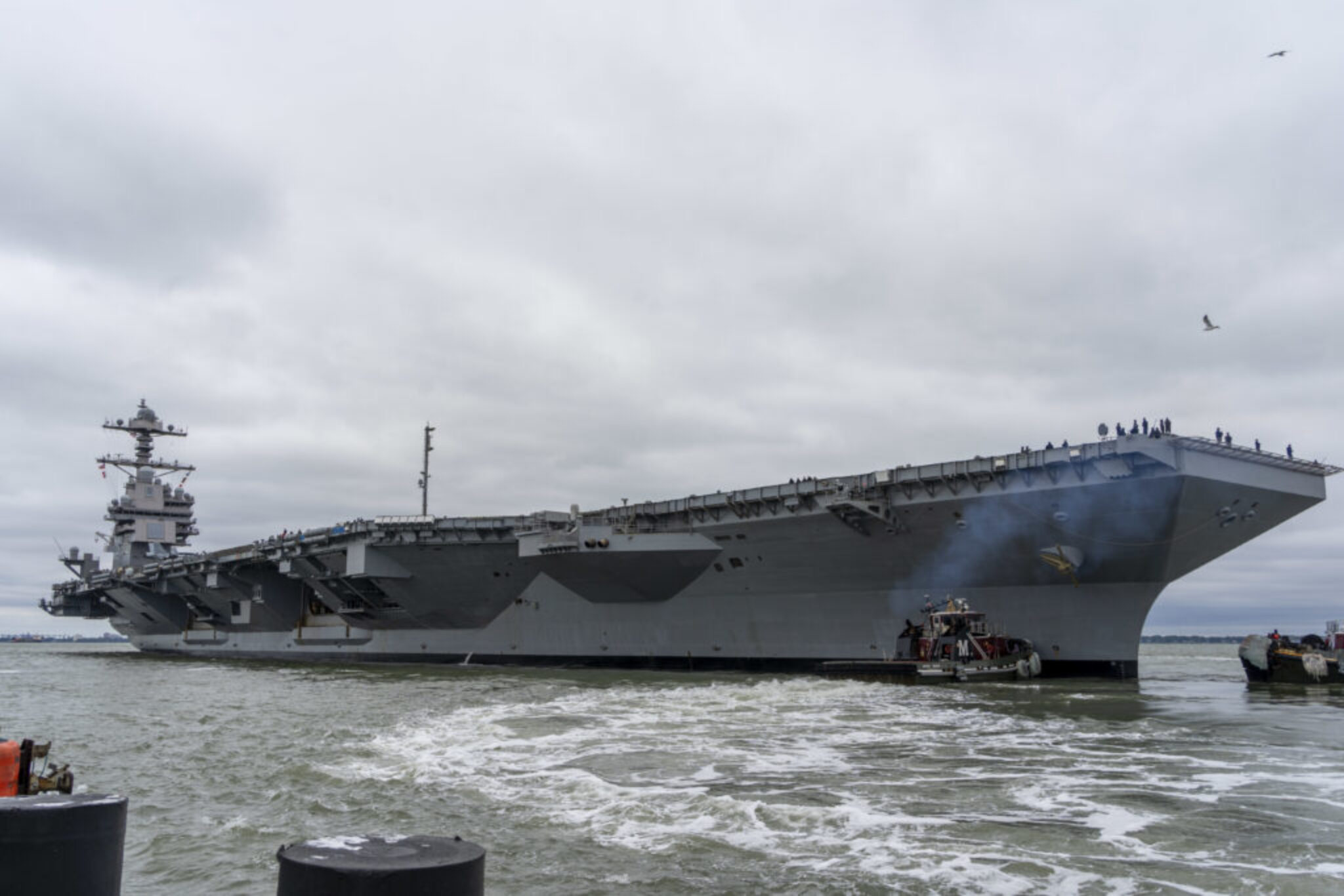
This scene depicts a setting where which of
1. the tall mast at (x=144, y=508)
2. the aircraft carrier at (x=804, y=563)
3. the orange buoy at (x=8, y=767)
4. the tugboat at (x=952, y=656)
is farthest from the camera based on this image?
the tall mast at (x=144, y=508)

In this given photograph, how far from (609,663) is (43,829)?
87.9 feet

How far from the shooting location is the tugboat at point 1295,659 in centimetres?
2227

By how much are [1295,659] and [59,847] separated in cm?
2663

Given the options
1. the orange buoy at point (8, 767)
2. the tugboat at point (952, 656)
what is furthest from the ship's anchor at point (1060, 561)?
the orange buoy at point (8, 767)

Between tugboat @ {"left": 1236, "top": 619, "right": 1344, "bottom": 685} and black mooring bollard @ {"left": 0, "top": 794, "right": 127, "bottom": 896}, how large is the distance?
1035 inches

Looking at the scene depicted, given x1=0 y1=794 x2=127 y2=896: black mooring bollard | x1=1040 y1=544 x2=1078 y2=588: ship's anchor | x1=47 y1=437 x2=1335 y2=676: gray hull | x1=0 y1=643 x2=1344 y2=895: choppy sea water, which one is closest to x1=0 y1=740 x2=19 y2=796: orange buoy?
x1=0 y1=643 x2=1344 y2=895: choppy sea water

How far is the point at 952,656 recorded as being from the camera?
21.7m

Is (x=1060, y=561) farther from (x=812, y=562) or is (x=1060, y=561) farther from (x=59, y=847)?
(x=59, y=847)

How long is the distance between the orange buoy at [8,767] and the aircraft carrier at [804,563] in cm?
1786

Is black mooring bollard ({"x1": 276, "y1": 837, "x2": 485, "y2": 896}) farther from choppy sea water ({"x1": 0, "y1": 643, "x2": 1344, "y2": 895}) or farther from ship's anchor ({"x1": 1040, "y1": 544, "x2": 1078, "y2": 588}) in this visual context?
ship's anchor ({"x1": 1040, "y1": 544, "x2": 1078, "y2": 588})

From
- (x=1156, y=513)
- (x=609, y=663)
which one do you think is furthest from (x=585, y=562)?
(x=1156, y=513)

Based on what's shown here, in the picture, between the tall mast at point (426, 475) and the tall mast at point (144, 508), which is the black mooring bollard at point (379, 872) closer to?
the tall mast at point (426, 475)

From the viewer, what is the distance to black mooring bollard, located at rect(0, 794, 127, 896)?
2414 millimetres

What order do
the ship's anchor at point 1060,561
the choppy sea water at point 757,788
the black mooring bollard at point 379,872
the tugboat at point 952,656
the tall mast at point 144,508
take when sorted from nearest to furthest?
1. the black mooring bollard at point 379,872
2. the choppy sea water at point 757,788
3. the ship's anchor at point 1060,561
4. the tugboat at point 952,656
5. the tall mast at point 144,508
